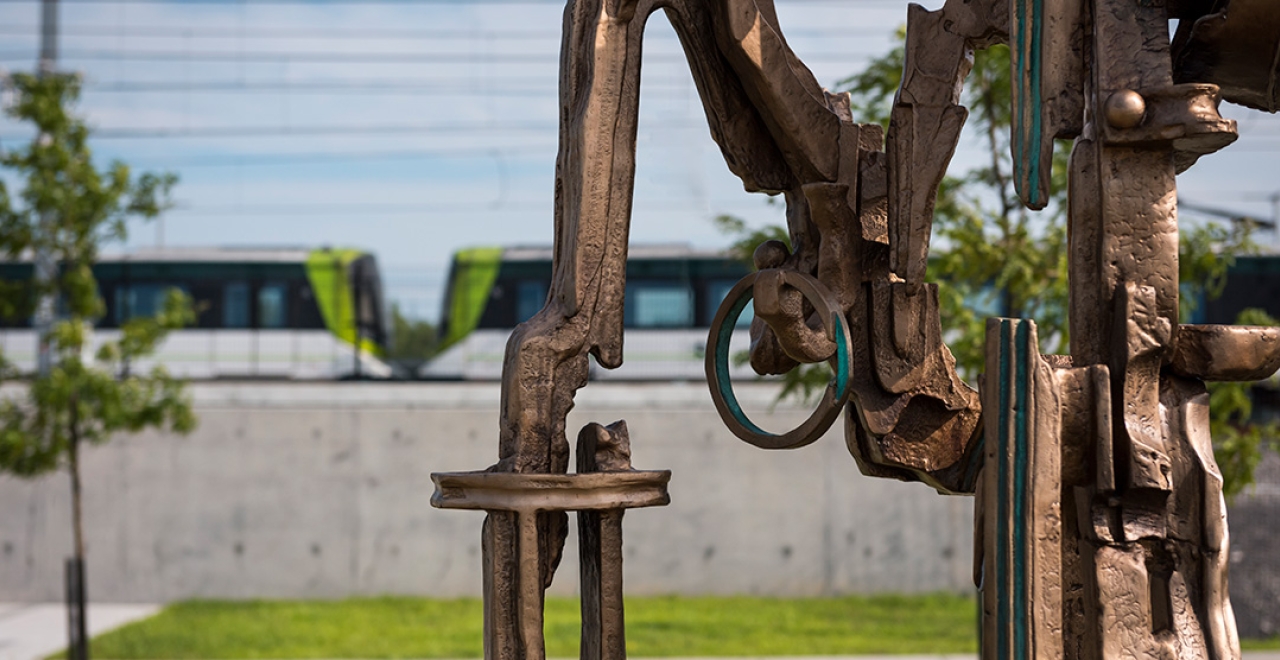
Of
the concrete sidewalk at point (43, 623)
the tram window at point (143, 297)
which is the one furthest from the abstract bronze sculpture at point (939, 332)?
the tram window at point (143, 297)

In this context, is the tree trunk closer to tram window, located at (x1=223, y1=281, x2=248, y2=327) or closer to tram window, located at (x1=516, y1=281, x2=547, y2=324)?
tram window, located at (x1=223, y1=281, x2=248, y2=327)

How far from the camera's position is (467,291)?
12.2 meters

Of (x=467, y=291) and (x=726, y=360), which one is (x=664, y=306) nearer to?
(x=467, y=291)

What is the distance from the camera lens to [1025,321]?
1.92m

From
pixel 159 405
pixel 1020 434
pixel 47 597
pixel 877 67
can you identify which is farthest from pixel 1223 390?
pixel 47 597

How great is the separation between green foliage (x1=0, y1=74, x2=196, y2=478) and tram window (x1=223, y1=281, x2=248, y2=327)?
407 centimetres

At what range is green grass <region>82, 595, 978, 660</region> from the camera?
8781 millimetres

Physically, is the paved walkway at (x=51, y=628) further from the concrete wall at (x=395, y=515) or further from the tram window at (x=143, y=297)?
the tram window at (x=143, y=297)

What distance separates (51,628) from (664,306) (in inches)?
228

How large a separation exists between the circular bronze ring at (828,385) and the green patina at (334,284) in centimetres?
1005

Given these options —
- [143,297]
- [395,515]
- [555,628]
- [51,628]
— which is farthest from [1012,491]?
[143,297]

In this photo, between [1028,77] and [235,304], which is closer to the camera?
[1028,77]

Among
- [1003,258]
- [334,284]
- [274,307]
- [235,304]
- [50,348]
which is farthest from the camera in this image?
[235,304]

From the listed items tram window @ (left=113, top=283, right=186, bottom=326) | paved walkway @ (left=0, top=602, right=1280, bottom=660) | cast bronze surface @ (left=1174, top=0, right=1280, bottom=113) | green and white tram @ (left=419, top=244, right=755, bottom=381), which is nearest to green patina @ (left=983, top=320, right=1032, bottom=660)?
cast bronze surface @ (left=1174, top=0, right=1280, bottom=113)
